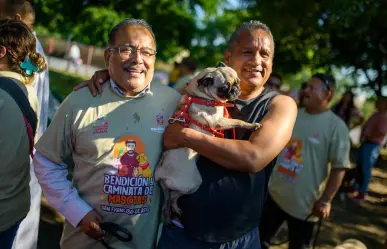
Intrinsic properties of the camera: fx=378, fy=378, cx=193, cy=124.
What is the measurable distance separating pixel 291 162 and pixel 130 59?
2.32 m

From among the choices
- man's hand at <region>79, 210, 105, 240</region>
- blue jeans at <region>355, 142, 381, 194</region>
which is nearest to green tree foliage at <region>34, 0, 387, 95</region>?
blue jeans at <region>355, 142, 381, 194</region>

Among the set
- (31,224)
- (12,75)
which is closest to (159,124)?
(12,75)

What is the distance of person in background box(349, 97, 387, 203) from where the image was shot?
24.7 ft

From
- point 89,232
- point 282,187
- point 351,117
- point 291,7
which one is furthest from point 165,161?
point 351,117

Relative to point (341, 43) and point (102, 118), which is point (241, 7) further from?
point (102, 118)

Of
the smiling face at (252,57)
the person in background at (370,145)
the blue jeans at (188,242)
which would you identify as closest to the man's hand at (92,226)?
the blue jeans at (188,242)

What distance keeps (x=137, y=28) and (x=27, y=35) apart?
791mm

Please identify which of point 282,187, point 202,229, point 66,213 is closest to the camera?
point 202,229

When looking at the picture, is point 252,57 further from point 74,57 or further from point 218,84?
point 74,57

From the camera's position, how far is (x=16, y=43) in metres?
2.38

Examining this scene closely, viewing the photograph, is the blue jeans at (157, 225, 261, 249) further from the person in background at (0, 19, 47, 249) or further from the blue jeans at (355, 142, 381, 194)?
the blue jeans at (355, 142, 381, 194)

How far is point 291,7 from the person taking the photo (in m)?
6.88

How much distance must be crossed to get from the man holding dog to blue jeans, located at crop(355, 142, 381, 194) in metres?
6.34

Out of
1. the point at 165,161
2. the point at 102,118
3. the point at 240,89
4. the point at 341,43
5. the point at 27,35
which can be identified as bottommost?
the point at 165,161
